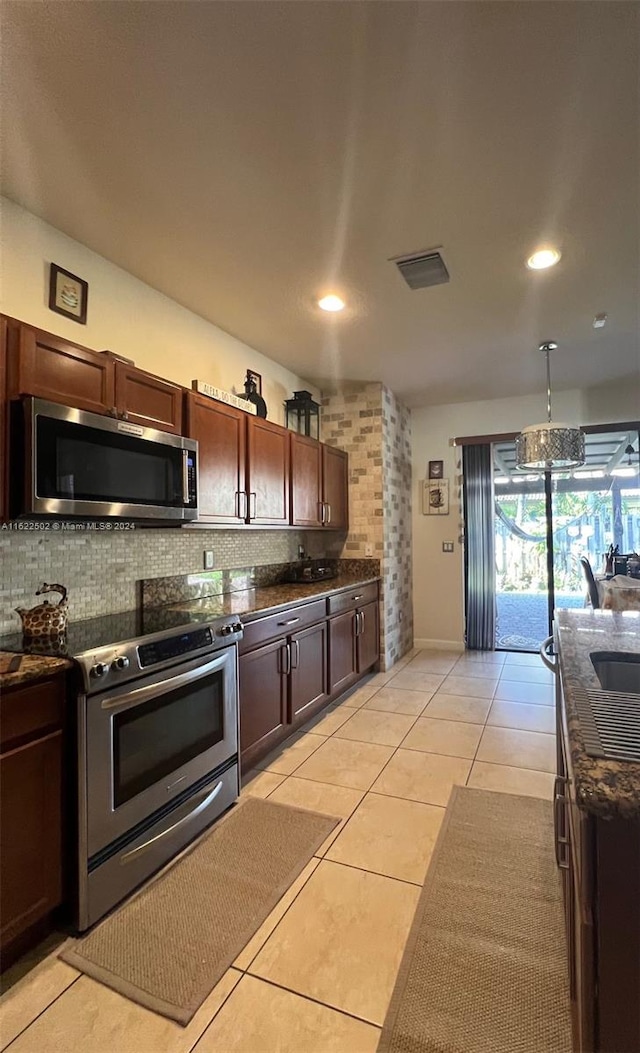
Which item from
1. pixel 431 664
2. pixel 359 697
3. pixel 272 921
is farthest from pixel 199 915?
pixel 431 664

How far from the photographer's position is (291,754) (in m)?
2.88

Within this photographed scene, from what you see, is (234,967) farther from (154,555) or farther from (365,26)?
(365,26)

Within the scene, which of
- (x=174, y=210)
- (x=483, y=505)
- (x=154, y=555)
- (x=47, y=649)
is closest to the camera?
(x=47, y=649)

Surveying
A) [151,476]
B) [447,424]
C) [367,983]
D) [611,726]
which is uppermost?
[447,424]

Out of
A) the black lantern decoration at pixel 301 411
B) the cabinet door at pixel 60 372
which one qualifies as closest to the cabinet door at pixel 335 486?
the black lantern decoration at pixel 301 411

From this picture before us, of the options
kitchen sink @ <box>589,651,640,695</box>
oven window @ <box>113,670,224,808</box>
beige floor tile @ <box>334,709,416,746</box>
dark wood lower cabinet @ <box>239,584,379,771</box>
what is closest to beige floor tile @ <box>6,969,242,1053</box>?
oven window @ <box>113,670,224,808</box>

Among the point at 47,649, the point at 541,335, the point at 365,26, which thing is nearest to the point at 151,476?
the point at 47,649

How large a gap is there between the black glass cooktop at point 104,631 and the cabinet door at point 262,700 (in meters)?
0.44

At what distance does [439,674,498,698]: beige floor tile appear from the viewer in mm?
3908

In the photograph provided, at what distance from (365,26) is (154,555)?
236 cm

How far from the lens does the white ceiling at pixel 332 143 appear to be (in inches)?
55.0

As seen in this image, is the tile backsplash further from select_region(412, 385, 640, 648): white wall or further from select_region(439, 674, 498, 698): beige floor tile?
select_region(412, 385, 640, 648): white wall

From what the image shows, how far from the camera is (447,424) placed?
17.6 feet

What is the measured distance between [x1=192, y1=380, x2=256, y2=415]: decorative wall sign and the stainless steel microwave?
1.52 feet
